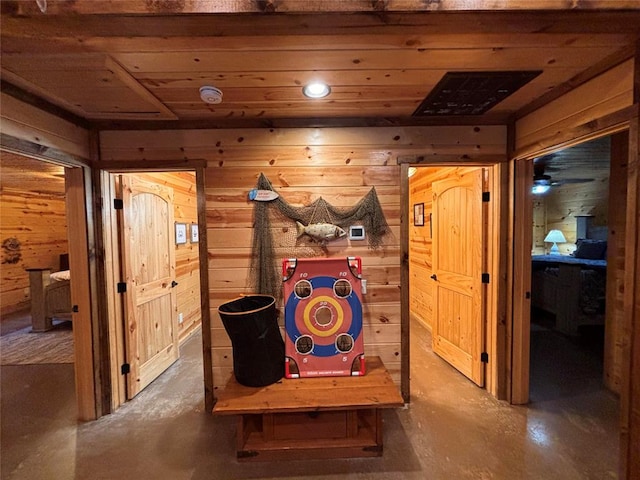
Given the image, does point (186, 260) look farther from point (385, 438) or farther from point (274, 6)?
A: point (274, 6)

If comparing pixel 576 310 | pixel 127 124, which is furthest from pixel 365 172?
pixel 576 310

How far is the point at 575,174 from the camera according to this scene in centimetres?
505

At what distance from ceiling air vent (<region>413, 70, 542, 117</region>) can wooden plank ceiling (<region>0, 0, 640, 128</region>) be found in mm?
62

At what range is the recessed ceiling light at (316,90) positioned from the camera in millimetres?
1764

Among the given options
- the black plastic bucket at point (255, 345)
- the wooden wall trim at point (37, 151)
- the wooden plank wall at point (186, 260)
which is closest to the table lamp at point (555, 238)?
the black plastic bucket at point (255, 345)

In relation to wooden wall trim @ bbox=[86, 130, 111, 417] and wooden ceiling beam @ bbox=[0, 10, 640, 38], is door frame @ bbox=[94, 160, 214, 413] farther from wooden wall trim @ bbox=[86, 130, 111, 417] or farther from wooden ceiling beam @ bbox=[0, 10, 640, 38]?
wooden ceiling beam @ bbox=[0, 10, 640, 38]

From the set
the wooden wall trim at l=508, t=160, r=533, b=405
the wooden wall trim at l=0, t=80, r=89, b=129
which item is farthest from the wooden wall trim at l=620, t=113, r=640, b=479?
the wooden wall trim at l=0, t=80, r=89, b=129

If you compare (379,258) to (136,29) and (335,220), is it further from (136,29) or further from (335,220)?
(136,29)

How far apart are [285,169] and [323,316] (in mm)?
1182

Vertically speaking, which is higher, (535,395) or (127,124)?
(127,124)

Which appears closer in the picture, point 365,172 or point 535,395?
point 365,172

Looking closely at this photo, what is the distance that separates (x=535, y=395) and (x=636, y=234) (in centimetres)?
179

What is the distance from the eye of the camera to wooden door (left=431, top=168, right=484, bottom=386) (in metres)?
2.59

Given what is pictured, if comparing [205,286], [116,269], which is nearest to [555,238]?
[205,286]
